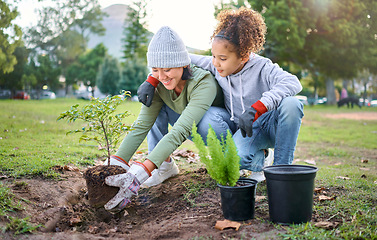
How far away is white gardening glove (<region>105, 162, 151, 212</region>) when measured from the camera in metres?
2.46

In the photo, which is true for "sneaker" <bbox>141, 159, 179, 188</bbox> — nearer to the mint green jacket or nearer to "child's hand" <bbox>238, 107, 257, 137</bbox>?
the mint green jacket

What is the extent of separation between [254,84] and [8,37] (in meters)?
4.63

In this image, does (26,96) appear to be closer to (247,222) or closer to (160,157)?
(160,157)

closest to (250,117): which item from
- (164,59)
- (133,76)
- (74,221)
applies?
(164,59)

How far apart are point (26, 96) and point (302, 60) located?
20.6 meters

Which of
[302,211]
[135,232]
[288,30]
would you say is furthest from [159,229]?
[288,30]

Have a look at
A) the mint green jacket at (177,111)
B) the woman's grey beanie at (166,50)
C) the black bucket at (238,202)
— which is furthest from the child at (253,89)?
the black bucket at (238,202)

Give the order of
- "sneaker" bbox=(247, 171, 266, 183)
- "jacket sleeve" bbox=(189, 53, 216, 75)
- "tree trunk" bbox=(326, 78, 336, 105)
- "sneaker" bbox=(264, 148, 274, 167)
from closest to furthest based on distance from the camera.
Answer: "sneaker" bbox=(247, 171, 266, 183) → "jacket sleeve" bbox=(189, 53, 216, 75) → "sneaker" bbox=(264, 148, 274, 167) → "tree trunk" bbox=(326, 78, 336, 105)

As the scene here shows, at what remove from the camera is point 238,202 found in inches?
83.1

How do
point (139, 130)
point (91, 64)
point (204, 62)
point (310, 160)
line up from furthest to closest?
point (91, 64)
point (310, 160)
point (204, 62)
point (139, 130)

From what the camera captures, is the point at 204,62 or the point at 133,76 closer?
the point at 204,62

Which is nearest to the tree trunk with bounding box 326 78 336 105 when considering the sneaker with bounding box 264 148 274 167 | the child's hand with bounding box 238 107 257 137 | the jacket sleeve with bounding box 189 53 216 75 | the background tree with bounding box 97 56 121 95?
the background tree with bounding box 97 56 121 95

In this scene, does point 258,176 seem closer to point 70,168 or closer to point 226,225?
point 226,225

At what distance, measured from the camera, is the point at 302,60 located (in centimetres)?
2336
